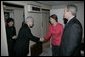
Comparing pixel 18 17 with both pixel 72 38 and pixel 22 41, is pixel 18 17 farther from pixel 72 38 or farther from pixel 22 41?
pixel 72 38

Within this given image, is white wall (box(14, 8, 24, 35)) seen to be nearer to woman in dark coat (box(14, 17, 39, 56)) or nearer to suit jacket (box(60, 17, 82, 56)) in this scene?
woman in dark coat (box(14, 17, 39, 56))

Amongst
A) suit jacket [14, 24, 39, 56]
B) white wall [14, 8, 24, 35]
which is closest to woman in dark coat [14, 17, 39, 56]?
suit jacket [14, 24, 39, 56]

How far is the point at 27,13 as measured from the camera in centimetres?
327

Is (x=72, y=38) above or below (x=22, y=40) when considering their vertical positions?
above

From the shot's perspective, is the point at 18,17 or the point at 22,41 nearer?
the point at 22,41

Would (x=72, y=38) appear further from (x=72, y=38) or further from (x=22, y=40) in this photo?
(x=22, y=40)

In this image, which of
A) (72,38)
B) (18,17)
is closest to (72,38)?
(72,38)

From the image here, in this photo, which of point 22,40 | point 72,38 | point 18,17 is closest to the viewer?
point 72,38

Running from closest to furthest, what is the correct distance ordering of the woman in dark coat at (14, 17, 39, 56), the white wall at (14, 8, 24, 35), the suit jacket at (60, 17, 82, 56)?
the suit jacket at (60, 17, 82, 56)
the woman in dark coat at (14, 17, 39, 56)
the white wall at (14, 8, 24, 35)

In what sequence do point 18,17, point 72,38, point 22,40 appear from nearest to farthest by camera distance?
point 72,38, point 22,40, point 18,17

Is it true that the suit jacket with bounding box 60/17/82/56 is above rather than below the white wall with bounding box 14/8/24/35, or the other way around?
below

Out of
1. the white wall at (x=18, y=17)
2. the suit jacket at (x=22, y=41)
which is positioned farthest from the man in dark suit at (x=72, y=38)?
the white wall at (x=18, y=17)

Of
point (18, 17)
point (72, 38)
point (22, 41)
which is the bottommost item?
point (22, 41)

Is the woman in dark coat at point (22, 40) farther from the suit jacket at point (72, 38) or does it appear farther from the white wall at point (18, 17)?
the white wall at point (18, 17)
